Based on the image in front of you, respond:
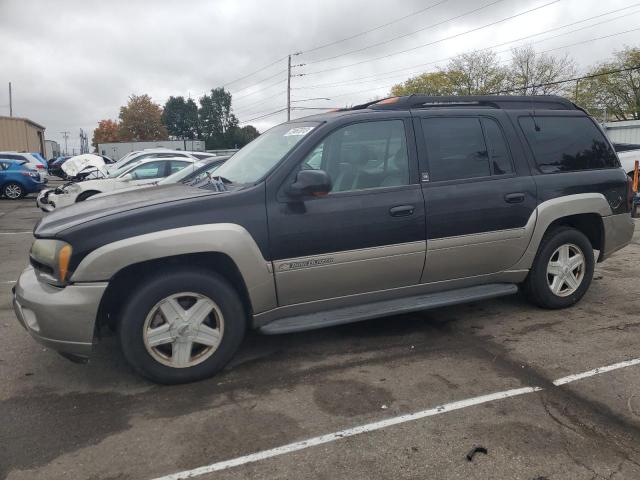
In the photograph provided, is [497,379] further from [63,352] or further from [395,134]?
[63,352]

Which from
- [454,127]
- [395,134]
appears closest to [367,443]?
[395,134]

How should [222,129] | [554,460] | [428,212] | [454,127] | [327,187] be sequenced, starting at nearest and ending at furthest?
[554,460], [327,187], [428,212], [454,127], [222,129]

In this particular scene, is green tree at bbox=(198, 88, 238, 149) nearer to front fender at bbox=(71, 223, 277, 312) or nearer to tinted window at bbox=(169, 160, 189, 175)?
tinted window at bbox=(169, 160, 189, 175)

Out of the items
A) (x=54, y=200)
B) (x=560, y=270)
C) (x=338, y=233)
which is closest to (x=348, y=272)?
(x=338, y=233)

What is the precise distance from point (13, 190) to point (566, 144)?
1888cm

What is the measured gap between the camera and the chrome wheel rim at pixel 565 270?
486 centimetres

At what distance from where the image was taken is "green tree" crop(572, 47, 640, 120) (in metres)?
48.1

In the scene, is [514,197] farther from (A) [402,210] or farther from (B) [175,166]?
(B) [175,166]

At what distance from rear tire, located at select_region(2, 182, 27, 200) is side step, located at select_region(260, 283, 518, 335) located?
59.5 ft

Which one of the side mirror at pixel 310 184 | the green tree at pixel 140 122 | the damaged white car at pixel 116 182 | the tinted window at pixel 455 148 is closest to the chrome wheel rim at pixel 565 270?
the tinted window at pixel 455 148

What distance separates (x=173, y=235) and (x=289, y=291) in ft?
2.94

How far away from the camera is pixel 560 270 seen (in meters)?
4.89

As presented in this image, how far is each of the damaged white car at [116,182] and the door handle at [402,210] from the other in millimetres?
8363

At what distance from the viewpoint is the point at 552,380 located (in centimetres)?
356
